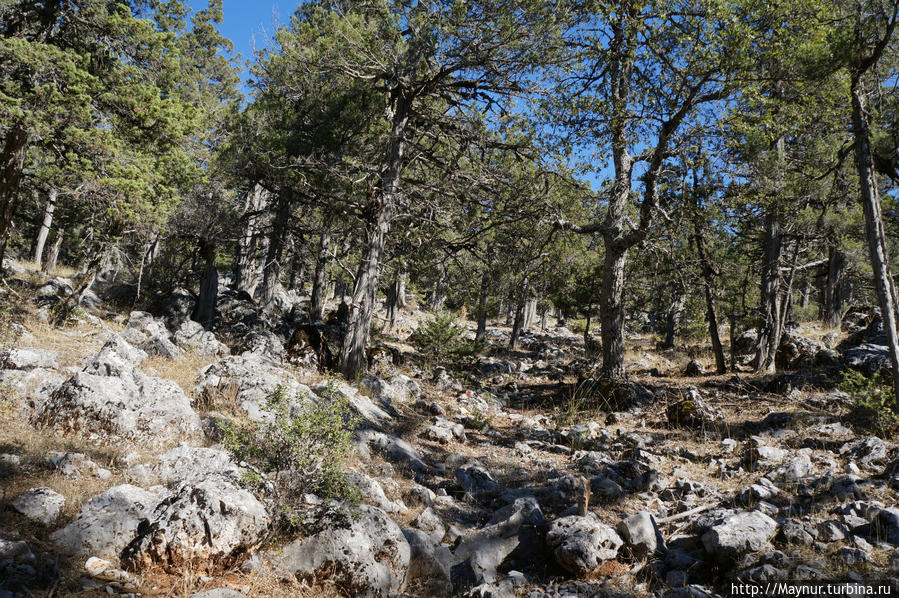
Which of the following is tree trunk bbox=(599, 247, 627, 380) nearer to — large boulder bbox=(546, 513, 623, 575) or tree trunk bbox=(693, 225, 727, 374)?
tree trunk bbox=(693, 225, 727, 374)

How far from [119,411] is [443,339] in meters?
9.58

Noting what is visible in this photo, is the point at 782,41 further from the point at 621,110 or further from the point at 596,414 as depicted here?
the point at 596,414

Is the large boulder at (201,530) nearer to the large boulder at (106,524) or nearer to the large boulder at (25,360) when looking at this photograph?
the large boulder at (106,524)

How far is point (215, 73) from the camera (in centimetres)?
2477

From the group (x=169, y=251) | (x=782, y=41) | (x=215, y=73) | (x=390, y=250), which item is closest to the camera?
(x=782, y=41)

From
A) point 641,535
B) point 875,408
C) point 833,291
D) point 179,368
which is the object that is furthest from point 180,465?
point 833,291

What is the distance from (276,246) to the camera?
1622 centimetres

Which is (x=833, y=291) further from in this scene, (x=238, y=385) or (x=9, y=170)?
(x=9, y=170)

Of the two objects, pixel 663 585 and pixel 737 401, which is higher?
pixel 737 401

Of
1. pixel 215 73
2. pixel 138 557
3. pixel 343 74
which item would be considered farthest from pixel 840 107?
pixel 215 73

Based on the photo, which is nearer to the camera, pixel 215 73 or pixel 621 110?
pixel 621 110

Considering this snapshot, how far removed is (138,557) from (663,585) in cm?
413

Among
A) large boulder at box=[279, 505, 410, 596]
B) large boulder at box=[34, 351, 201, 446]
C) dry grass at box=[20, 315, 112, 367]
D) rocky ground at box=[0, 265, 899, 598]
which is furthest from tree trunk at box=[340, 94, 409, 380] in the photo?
large boulder at box=[279, 505, 410, 596]

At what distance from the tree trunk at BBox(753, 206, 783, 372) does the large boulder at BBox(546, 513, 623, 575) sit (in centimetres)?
1185
